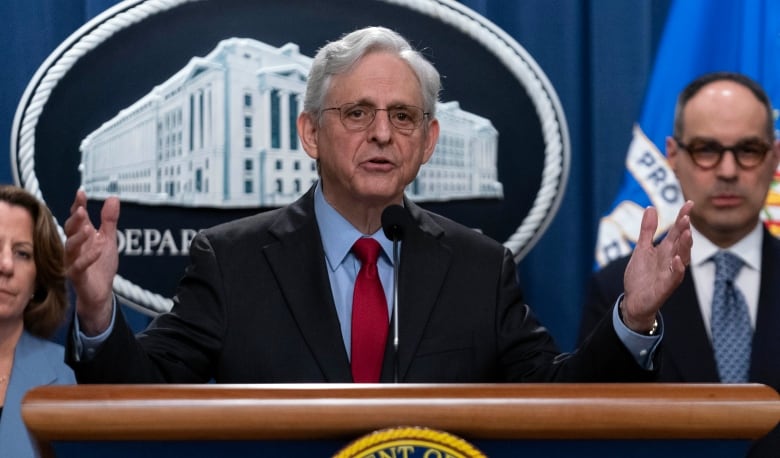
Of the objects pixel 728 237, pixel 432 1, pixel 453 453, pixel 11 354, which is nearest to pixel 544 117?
pixel 432 1

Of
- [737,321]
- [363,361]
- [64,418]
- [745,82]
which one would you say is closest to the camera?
[64,418]

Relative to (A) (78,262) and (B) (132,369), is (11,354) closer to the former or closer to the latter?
(B) (132,369)

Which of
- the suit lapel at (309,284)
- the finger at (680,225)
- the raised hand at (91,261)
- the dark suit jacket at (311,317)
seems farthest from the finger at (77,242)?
the finger at (680,225)

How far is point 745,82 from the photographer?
227 centimetres

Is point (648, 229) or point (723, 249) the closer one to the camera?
point (648, 229)

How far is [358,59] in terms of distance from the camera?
1875 millimetres

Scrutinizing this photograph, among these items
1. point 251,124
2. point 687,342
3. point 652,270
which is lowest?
point 687,342

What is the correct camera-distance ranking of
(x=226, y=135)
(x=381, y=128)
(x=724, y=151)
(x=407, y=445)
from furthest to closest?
1. (x=226, y=135)
2. (x=724, y=151)
3. (x=381, y=128)
4. (x=407, y=445)

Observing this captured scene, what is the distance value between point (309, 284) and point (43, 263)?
77 centimetres

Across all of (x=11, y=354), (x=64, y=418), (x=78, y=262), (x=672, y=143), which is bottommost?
(x=11, y=354)

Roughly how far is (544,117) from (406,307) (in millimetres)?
896

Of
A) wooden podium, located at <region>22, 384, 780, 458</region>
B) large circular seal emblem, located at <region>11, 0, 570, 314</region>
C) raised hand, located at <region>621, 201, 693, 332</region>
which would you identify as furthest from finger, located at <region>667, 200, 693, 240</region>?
large circular seal emblem, located at <region>11, 0, 570, 314</region>

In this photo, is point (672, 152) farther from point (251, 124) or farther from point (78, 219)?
point (78, 219)

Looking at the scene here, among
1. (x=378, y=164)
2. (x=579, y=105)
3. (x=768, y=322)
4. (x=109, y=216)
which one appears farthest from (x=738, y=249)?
(x=109, y=216)
